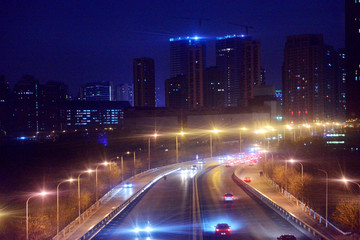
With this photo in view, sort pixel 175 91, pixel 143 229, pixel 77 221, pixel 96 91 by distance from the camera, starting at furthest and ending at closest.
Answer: pixel 96 91 → pixel 175 91 → pixel 77 221 → pixel 143 229

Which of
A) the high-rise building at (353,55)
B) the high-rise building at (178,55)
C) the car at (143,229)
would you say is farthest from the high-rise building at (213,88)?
the car at (143,229)

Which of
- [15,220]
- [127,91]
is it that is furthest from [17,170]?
[127,91]

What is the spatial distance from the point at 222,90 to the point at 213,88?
2756mm

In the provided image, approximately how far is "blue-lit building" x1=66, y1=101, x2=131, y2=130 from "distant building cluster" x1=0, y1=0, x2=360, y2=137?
222mm

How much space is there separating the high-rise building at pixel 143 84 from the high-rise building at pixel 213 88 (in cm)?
1624

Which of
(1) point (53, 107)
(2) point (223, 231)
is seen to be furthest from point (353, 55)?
(1) point (53, 107)

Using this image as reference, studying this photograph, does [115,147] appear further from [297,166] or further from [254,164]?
[297,166]

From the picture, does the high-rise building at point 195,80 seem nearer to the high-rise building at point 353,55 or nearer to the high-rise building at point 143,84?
the high-rise building at point 143,84

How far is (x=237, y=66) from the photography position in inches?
4614

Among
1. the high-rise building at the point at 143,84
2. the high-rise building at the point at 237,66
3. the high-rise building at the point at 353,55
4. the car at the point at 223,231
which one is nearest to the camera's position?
the car at the point at 223,231

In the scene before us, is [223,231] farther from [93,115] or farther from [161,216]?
[93,115]

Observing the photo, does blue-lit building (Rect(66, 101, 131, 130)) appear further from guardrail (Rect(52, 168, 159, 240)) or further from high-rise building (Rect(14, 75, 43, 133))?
guardrail (Rect(52, 168, 159, 240))

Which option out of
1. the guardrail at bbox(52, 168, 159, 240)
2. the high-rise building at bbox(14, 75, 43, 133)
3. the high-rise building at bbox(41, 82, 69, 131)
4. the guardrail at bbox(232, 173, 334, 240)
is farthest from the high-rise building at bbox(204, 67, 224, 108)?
the guardrail at bbox(52, 168, 159, 240)

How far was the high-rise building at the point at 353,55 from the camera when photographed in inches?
2411
